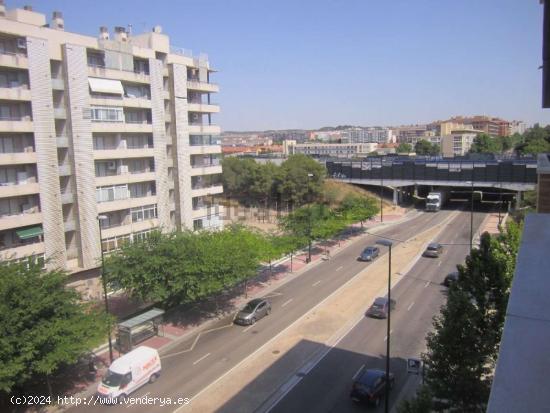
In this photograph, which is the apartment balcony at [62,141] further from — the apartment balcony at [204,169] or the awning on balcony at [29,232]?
the apartment balcony at [204,169]

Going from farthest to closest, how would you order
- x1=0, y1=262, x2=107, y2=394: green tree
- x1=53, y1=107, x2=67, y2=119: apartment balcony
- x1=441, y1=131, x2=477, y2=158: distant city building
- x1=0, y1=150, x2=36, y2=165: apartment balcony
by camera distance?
x1=441, y1=131, x2=477, y2=158: distant city building → x1=53, y1=107, x2=67, y2=119: apartment balcony → x1=0, y1=150, x2=36, y2=165: apartment balcony → x1=0, y1=262, x2=107, y2=394: green tree

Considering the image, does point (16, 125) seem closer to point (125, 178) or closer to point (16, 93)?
point (16, 93)

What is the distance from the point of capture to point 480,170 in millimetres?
63469

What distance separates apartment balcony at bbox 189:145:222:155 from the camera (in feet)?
130

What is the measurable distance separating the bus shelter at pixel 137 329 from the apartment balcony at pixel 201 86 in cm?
2175

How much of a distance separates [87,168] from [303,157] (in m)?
43.1

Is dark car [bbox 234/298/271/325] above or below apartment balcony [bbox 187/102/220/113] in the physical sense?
below

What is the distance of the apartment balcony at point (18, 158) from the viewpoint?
2614 cm

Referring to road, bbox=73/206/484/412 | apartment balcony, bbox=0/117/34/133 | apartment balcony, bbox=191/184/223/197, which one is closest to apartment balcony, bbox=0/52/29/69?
apartment balcony, bbox=0/117/34/133

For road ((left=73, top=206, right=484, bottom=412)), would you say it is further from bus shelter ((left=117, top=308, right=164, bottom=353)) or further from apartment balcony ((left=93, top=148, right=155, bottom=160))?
apartment balcony ((left=93, top=148, right=155, bottom=160))

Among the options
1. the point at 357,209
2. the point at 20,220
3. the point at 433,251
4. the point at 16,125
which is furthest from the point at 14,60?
the point at 433,251

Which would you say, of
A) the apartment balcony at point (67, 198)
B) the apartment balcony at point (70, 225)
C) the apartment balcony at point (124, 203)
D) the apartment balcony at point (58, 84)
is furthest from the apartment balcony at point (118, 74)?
the apartment balcony at point (70, 225)

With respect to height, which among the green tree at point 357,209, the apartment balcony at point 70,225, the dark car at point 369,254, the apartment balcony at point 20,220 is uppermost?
the apartment balcony at point 20,220

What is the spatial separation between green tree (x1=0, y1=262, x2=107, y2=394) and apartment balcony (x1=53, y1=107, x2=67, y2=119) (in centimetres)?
1297
